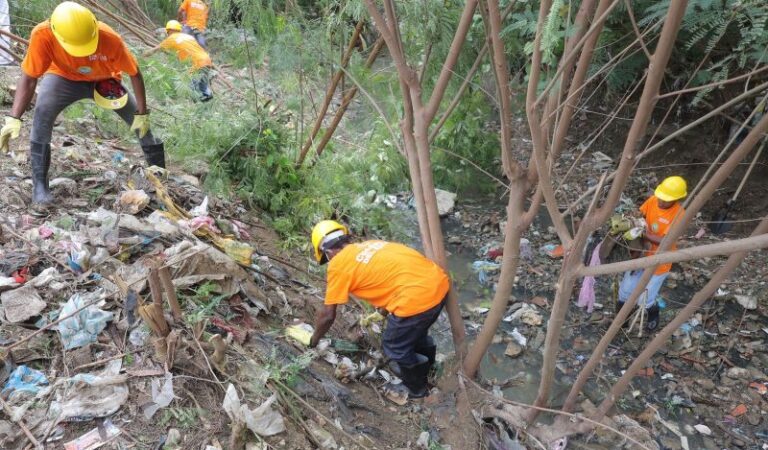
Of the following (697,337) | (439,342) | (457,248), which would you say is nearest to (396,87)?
(457,248)

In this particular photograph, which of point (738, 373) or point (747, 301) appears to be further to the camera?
point (747, 301)

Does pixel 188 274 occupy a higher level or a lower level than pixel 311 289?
higher

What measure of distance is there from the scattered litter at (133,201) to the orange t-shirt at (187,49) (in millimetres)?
2869

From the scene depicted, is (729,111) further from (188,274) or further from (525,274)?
(188,274)

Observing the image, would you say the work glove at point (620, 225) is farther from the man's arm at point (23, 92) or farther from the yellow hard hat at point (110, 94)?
the man's arm at point (23, 92)

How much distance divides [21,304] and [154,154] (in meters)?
1.92

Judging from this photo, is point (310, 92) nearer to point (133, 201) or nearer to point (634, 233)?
point (133, 201)

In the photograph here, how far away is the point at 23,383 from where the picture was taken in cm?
239

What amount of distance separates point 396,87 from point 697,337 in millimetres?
3814

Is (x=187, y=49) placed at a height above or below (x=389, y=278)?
above

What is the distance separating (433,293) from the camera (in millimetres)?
3057

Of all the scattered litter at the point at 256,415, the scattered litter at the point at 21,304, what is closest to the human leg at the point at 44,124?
the scattered litter at the point at 21,304

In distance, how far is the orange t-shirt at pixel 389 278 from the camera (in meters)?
3.05

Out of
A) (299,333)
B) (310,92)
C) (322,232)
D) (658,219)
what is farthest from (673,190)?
(310,92)
